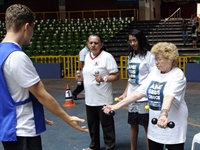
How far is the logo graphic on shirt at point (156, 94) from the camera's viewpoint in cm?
318

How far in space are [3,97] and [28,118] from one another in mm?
240

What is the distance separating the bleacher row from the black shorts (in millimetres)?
11297

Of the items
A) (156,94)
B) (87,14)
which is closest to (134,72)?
(156,94)

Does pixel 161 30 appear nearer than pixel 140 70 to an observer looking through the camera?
No

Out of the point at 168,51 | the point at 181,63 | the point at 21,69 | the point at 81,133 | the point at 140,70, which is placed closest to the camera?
the point at 21,69

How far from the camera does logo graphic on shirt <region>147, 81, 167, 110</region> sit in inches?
125

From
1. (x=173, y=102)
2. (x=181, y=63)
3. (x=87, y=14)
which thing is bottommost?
(x=181, y=63)

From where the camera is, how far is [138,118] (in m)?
4.49

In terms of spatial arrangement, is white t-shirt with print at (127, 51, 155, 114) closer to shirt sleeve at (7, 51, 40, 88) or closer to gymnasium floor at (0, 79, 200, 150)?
gymnasium floor at (0, 79, 200, 150)

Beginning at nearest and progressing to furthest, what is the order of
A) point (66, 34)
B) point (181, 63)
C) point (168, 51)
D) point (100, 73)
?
point (168, 51)
point (100, 73)
point (181, 63)
point (66, 34)

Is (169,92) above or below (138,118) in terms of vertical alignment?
above

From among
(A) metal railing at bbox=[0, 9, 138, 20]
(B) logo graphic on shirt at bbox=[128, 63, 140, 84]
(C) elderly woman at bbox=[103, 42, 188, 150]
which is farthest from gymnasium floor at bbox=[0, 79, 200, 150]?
(A) metal railing at bbox=[0, 9, 138, 20]

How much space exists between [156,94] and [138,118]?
1.35m

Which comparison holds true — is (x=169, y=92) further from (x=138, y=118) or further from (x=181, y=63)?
(x=181, y=63)
